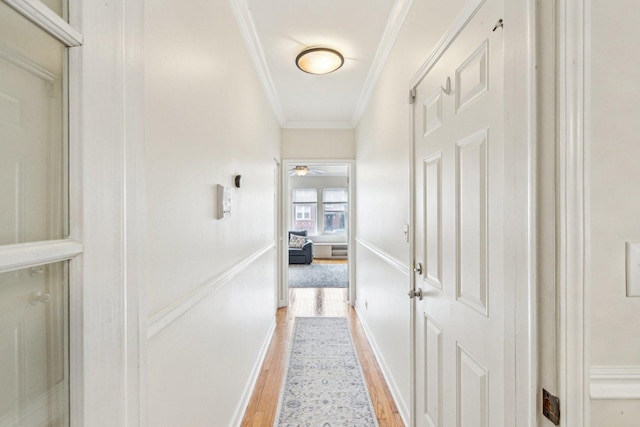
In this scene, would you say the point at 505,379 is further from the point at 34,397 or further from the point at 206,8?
the point at 206,8

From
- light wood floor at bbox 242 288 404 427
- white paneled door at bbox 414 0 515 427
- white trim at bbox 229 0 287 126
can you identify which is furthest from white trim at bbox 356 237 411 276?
white trim at bbox 229 0 287 126

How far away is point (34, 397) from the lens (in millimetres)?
497

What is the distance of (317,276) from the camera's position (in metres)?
6.17

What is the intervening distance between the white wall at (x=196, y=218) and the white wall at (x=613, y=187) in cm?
112

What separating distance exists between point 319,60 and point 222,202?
1.60 m

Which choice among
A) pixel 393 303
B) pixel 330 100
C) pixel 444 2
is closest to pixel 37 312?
pixel 444 2

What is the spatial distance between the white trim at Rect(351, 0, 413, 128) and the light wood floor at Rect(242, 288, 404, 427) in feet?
8.32

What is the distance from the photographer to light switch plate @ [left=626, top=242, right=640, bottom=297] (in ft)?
2.17

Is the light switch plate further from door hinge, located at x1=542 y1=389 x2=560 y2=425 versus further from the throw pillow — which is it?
the throw pillow

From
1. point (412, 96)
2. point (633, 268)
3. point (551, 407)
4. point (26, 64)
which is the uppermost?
point (412, 96)

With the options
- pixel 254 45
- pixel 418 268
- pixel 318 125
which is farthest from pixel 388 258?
pixel 318 125

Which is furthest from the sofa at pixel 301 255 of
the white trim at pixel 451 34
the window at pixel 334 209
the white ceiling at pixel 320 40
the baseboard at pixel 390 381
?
the white trim at pixel 451 34

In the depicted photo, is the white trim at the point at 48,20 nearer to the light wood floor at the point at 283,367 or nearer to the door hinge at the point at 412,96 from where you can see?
the door hinge at the point at 412,96

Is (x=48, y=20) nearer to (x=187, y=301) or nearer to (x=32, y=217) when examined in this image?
(x=32, y=217)
